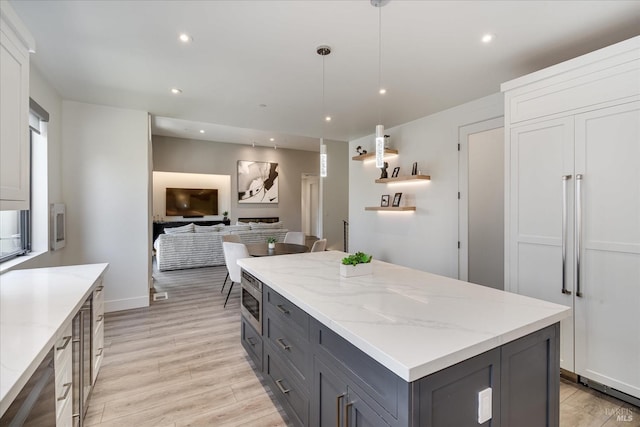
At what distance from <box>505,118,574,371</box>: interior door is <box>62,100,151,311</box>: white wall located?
4360mm

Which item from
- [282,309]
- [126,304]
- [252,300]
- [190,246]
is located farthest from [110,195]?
[282,309]

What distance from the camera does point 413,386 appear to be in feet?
3.17

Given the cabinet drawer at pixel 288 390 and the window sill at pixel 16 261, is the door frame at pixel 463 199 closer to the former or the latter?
the cabinet drawer at pixel 288 390

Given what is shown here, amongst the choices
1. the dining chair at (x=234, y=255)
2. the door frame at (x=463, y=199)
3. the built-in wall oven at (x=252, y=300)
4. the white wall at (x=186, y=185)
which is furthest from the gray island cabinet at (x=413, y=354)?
the white wall at (x=186, y=185)

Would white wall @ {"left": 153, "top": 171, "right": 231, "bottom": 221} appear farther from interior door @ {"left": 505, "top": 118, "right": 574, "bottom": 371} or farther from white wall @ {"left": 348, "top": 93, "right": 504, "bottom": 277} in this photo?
interior door @ {"left": 505, "top": 118, "right": 574, "bottom": 371}

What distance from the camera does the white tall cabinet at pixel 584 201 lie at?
205 centimetres

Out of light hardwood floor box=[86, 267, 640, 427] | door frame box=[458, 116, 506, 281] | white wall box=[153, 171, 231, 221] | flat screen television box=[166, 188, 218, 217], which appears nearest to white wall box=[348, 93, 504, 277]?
door frame box=[458, 116, 506, 281]

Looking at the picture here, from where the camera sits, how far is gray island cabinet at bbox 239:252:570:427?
1.03m

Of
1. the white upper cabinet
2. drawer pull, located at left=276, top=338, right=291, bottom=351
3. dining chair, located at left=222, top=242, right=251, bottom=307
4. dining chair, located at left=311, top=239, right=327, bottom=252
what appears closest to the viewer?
the white upper cabinet

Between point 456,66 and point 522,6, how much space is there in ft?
2.73

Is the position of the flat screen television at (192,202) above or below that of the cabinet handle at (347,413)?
above

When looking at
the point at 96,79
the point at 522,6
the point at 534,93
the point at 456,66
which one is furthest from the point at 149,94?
the point at 534,93

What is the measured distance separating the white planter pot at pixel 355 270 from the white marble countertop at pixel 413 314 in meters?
0.05

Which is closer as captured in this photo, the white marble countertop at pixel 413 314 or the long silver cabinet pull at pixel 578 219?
the white marble countertop at pixel 413 314
